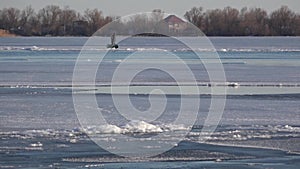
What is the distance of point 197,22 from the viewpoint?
90312 mm

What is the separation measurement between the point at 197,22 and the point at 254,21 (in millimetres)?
9981

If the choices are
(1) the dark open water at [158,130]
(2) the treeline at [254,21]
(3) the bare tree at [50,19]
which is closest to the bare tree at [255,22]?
(2) the treeline at [254,21]

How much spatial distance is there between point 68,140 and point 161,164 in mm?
2106

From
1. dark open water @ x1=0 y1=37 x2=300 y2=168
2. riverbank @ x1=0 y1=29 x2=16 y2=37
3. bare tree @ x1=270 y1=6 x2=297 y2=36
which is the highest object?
dark open water @ x1=0 y1=37 x2=300 y2=168

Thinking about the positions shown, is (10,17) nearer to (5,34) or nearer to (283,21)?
(5,34)

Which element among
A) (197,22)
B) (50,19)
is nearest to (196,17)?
(197,22)

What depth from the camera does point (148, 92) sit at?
17953mm

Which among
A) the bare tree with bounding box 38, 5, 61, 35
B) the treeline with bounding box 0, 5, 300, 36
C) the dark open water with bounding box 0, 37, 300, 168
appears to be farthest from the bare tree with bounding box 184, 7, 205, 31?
the dark open water with bounding box 0, 37, 300, 168

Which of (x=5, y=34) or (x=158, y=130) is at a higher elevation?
(x=158, y=130)

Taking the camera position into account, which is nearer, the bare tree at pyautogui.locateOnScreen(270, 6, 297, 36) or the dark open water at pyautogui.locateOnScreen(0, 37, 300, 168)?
the dark open water at pyautogui.locateOnScreen(0, 37, 300, 168)

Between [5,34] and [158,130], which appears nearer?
[158,130]

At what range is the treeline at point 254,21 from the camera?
94.9 m

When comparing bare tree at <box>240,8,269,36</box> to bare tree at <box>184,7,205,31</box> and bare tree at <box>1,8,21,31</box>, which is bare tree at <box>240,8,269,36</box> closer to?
bare tree at <box>184,7,205,31</box>

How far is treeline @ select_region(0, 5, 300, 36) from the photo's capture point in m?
92.4
